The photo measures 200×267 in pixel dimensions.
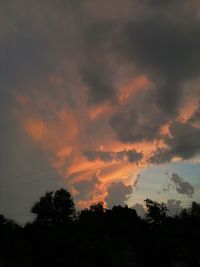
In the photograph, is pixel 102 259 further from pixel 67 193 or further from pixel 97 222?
pixel 67 193

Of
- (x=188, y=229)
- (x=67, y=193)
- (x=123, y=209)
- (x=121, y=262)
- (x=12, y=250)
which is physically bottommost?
(x=121, y=262)

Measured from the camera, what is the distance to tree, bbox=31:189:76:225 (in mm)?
120250

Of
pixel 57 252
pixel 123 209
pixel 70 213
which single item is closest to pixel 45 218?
pixel 70 213

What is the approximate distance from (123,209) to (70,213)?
77.7 ft

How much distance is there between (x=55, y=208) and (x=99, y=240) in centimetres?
6587

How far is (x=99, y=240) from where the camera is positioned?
5997 centimetres

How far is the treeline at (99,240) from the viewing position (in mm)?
57844

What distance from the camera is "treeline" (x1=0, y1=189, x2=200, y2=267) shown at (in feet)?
190

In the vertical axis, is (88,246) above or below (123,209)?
below

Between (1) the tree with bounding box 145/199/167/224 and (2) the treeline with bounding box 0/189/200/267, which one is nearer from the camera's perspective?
(2) the treeline with bounding box 0/189/200/267

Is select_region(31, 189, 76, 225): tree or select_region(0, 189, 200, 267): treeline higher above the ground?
select_region(31, 189, 76, 225): tree

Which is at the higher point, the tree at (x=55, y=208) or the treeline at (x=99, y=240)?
the tree at (x=55, y=208)

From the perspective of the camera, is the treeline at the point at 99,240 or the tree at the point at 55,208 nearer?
the treeline at the point at 99,240

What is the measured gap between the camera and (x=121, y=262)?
58812 millimetres
